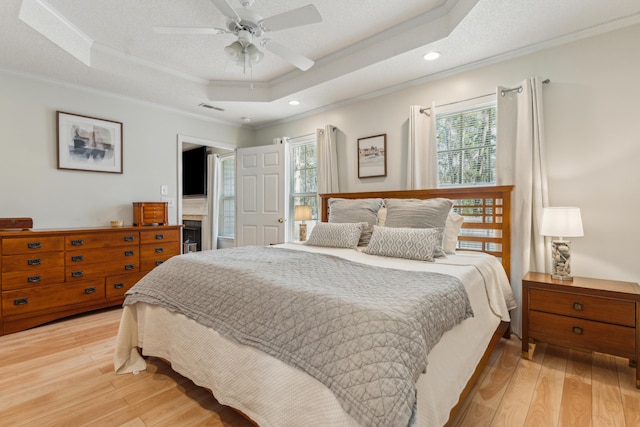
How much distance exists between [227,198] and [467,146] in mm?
4345

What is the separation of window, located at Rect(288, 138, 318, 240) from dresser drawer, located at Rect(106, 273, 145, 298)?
6.87 ft

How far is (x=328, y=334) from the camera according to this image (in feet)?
3.83

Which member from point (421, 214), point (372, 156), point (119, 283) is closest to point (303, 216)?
point (372, 156)

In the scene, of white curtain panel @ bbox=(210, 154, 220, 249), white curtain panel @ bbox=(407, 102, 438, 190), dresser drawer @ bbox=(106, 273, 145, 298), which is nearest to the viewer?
white curtain panel @ bbox=(407, 102, 438, 190)

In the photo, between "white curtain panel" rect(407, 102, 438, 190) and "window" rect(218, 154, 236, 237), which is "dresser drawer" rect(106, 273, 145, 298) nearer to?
"window" rect(218, 154, 236, 237)

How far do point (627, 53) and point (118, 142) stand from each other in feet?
16.6

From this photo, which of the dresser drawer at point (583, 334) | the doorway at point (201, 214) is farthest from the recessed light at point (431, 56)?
the doorway at point (201, 214)

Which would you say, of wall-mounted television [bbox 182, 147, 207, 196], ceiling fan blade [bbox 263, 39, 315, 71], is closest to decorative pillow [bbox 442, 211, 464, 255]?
ceiling fan blade [bbox 263, 39, 315, 71]

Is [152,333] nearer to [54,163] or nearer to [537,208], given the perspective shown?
[54,163]

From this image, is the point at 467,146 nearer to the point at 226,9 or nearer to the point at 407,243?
the point at 407,243

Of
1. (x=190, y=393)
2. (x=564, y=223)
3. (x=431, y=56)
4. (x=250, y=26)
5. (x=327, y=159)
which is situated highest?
(x=431, y=56)

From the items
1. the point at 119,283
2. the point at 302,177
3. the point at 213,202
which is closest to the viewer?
the point at 119,283

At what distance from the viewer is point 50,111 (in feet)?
10.7

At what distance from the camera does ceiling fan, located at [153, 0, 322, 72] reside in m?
1.93
